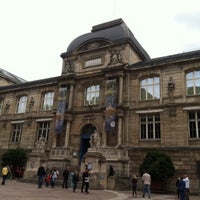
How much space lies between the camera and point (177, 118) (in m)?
22.1

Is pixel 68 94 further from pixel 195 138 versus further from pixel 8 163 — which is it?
pixel 195 138

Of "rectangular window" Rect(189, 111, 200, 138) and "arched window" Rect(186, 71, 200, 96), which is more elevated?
"arched window" Rect(186, 71, 200, 96)

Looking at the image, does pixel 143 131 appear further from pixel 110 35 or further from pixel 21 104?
pixel 21 104

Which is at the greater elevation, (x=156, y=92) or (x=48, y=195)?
(x=156, y=92)

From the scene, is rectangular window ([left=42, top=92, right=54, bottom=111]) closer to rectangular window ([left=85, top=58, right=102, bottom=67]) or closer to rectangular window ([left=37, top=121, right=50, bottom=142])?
rectangular window ([left=37, top=121, right=50, bottom=142])

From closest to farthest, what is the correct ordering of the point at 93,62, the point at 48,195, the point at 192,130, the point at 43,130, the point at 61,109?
the point at 48,195, the point at 192,130, the point at 61,109, the point at 93,62, the point at 43,130

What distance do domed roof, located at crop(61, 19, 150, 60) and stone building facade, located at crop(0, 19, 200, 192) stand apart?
0.37 feet

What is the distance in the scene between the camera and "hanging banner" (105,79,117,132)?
940 inches

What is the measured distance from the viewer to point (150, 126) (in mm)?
23484

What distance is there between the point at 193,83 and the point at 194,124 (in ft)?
12.4

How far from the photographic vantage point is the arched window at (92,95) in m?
27.4

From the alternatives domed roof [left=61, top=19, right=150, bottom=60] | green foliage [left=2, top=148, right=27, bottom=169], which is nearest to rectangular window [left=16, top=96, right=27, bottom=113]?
green foliage [left=2, top=148, right=27, bottom=169]

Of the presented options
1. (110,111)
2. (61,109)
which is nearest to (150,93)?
(110,111)

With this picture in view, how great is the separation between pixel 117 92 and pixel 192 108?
7.40m
